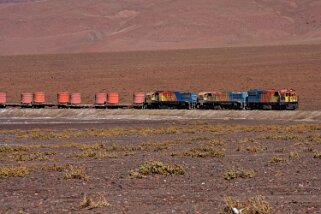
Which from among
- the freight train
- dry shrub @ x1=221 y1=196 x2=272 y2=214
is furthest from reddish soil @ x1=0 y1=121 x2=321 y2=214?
the freight train

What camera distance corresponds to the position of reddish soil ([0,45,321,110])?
8356 centimetres

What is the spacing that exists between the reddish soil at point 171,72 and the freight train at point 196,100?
1089 centimetres

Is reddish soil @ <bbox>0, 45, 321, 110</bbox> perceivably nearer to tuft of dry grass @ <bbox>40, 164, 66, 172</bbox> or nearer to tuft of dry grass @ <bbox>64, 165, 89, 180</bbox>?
tuft of dry grass @ <bbox>40, 164, 66, 172</bbox>

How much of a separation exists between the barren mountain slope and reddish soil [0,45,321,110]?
42244mm

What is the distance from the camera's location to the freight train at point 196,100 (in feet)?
190

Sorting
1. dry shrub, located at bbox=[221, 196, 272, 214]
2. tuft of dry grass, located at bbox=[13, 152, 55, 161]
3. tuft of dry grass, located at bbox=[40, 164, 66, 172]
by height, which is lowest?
tuft of dry grass, located at bbox=[13, 152, 55, 161]

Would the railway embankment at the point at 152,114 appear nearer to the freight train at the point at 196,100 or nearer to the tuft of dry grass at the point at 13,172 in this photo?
the freight train at the point at 196,100

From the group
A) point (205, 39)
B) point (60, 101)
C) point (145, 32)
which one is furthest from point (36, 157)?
point (145, 32)

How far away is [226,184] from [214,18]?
161273 millimetres

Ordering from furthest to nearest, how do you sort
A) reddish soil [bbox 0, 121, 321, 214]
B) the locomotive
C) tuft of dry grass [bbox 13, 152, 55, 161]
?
the locomotive
tuft of dry grass [bbox 13, 152, 55, 161]
reddish soil [bbox 0, 121, 321, 214]

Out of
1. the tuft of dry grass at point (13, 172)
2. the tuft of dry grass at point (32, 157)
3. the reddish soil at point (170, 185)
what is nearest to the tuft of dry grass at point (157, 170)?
the reddish soil at point (170, 185)

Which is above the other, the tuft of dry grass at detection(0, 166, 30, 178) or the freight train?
the freight train

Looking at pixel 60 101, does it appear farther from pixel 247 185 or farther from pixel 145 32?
pixel 145 32

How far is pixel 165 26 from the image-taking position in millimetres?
171625
